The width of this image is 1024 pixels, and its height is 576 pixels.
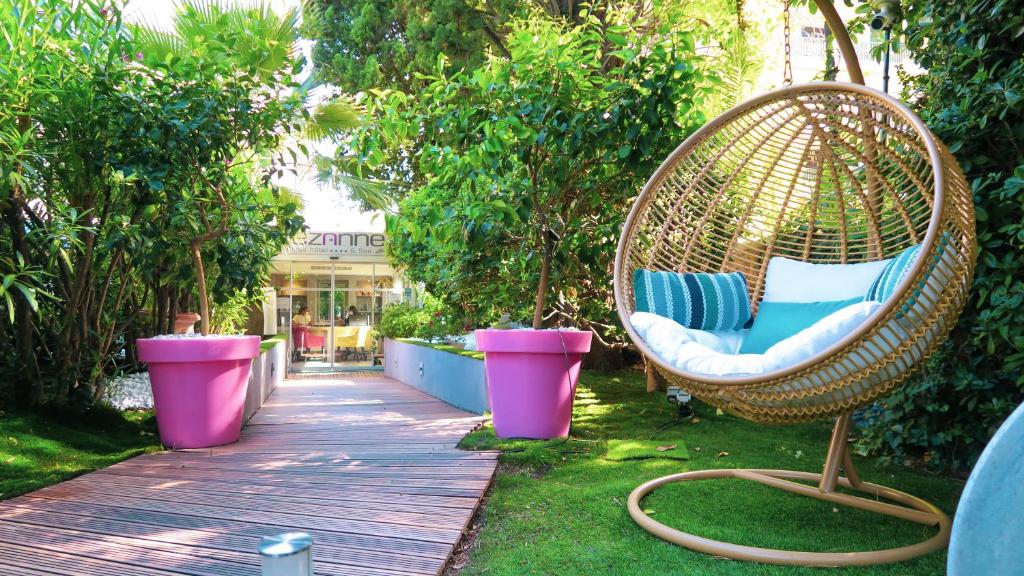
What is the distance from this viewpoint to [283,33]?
15.1 ft

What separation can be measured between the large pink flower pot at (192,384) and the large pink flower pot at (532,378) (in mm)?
1353

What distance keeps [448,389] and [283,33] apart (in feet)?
9.70

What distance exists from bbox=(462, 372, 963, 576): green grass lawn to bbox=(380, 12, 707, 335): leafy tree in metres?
0.91

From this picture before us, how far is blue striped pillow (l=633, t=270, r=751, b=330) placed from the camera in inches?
106

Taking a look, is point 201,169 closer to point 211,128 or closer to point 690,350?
point 211,128

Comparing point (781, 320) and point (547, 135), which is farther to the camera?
point (547, 135)

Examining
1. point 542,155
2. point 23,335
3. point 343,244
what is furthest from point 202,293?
point 343,244

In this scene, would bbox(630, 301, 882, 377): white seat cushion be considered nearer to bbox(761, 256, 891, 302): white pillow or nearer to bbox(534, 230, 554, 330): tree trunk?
bbox(761, 256, 891, 302): white pillow

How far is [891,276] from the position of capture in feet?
7.21

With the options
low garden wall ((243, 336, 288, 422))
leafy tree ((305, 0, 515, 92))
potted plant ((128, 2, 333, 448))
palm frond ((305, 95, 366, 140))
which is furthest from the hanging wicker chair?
leafy tree ((305, 0, 515, 92))

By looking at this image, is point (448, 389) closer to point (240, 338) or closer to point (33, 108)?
point (240, 338)

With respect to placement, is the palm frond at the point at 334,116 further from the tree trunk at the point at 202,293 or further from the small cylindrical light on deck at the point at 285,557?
the small cylindrical light on deck at the point at 285,557

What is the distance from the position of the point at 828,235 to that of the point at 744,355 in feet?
4.26

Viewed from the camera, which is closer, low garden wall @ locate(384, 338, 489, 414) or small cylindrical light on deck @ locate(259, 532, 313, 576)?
small cylindrical light on deck @ locate(259, 532, 313, 576)
